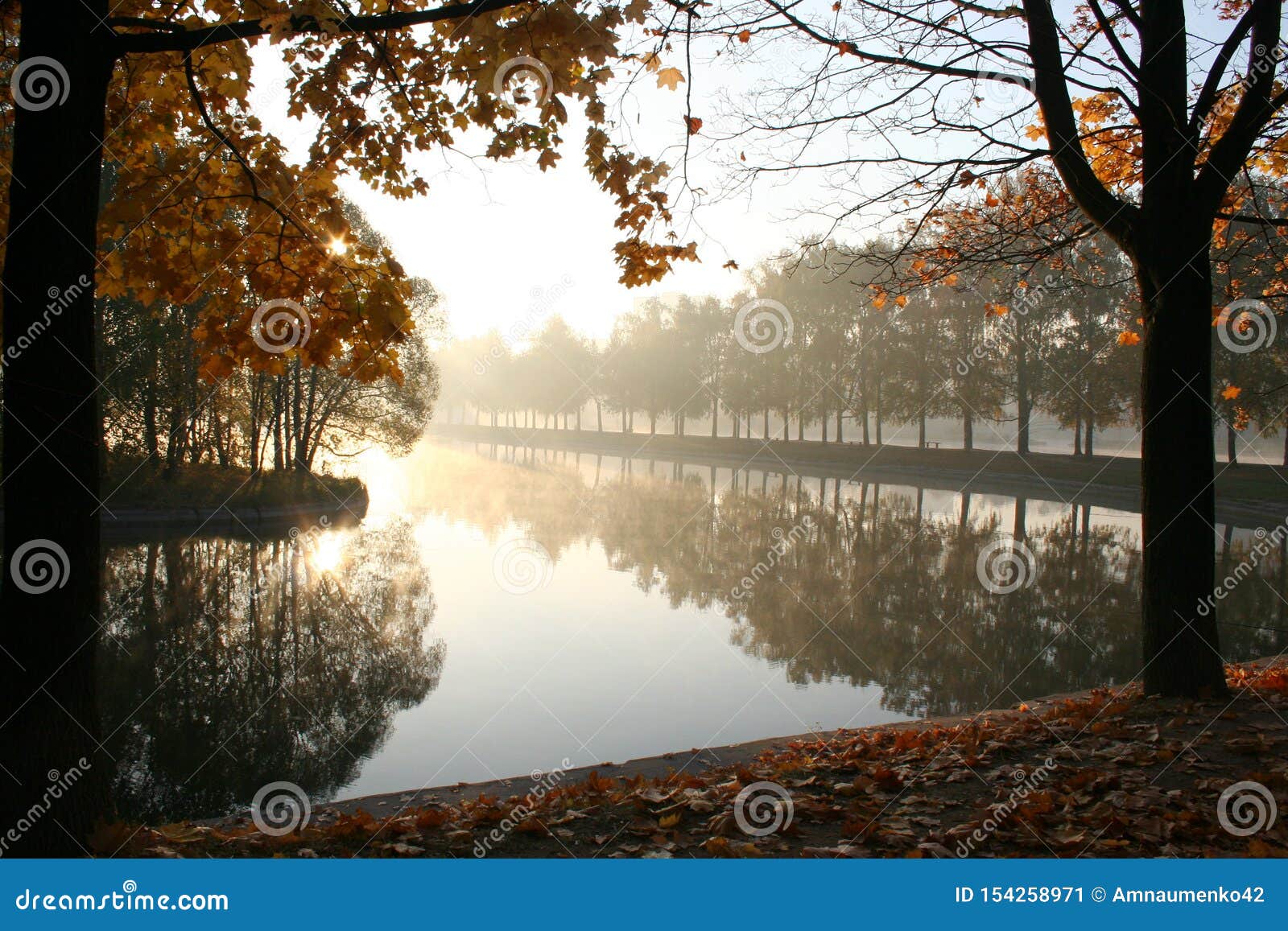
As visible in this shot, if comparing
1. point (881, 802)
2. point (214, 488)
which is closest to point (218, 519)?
point (214, 488)

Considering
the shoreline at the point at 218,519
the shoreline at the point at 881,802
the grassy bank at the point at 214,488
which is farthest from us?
the grassy bank at the point at 214,488

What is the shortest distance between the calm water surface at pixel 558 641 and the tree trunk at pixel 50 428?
257 centimetres

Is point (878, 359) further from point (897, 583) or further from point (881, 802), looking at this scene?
point (881, 802)

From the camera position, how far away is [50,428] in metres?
3.64

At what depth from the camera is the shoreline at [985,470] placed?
28.3 metres

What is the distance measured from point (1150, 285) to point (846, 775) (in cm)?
476

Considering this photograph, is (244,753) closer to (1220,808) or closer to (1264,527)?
(1220,808)

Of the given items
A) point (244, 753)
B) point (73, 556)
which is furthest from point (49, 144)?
point (244, 753)

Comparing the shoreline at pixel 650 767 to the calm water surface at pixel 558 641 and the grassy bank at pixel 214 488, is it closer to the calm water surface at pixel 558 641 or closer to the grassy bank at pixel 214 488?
the calm water surface at pixel 558 641

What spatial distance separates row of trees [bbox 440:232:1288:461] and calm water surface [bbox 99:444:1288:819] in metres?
6.60

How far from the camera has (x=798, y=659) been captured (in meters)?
9.77

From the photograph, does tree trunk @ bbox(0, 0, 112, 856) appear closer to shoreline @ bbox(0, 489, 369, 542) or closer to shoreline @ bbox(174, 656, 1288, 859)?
shoreline @ bbox(174, 656, 1288, 859)

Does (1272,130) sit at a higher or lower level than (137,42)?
higher

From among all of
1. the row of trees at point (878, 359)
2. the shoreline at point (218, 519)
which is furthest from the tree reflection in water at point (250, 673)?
the row of trees at point (878, 359)
